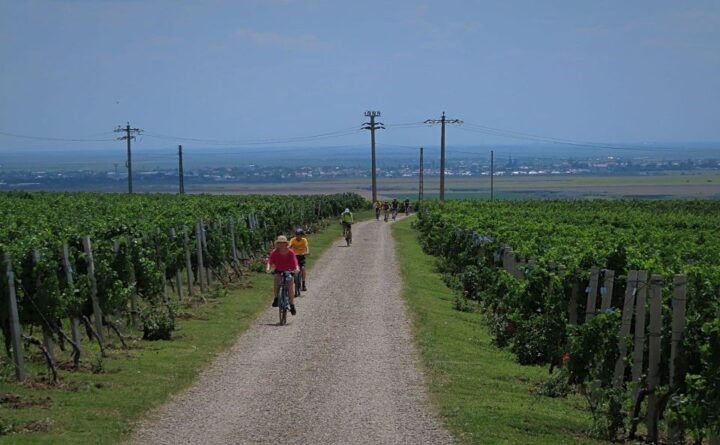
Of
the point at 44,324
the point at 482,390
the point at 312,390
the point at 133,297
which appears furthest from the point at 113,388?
the point at 133,297

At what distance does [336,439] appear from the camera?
38.3 feet

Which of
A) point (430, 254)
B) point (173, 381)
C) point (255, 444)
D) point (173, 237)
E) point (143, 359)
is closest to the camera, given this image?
point (255, 444)

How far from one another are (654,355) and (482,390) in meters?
3.21

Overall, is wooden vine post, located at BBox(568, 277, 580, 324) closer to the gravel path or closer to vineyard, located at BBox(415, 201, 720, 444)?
vineyard, located at BBox(415, 201, 720, 444)

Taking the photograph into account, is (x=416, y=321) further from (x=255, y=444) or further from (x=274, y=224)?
(x=274, y=224)

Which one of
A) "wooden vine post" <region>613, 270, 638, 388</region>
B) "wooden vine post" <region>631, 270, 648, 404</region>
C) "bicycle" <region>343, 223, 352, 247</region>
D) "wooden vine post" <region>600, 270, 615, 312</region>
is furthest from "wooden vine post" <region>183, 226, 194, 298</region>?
"bicycle" <region>343, 223, 352, 247</region>

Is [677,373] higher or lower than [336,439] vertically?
higher

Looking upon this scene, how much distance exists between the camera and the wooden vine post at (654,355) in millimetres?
12031

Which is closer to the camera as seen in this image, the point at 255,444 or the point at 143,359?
the point at 255,444

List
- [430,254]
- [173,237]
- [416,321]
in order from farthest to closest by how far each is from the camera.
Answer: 1. [430,254]
2. [173,237]
3. [416,321]

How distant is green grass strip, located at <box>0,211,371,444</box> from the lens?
11.8 m

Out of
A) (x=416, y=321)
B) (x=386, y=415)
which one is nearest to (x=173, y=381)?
(x=386, y=415)

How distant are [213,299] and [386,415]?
14527 millimetres

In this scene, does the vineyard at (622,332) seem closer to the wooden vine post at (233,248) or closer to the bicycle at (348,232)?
the wooden vine post at (233,248)
